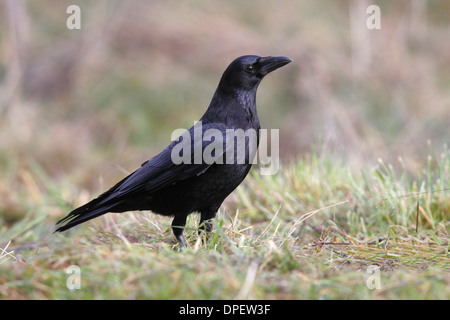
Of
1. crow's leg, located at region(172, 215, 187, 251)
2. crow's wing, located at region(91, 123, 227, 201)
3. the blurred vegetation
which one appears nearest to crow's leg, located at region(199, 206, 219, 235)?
crow's leg, located at region(172, 215, 187, 251)

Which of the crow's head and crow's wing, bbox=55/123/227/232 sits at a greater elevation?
the crow's head

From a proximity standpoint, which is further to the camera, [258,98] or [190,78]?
[190,78]

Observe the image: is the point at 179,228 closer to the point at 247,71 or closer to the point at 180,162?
the point at 180,162

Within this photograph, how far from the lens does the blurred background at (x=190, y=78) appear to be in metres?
6.77

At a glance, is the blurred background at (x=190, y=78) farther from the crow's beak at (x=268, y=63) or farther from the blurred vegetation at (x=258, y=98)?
the crow's beak at (x=268, y=63)

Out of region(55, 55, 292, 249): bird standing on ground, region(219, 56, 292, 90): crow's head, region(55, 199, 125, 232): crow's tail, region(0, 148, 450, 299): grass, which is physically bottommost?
region(0, 148, 450, 299): grass

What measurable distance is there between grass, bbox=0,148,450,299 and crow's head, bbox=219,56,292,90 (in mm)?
825

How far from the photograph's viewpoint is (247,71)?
338 cm

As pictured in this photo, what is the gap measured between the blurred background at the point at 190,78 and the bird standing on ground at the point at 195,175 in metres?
2.40

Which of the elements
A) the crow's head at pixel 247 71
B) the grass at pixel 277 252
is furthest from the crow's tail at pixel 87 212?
the crow's head at pixel 247 71

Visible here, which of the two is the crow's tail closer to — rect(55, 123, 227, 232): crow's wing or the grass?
rect(55, 123, 227, 232): crow's wing

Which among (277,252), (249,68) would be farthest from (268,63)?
(277,252)

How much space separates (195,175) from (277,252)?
740 millimetres

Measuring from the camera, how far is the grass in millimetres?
2209
